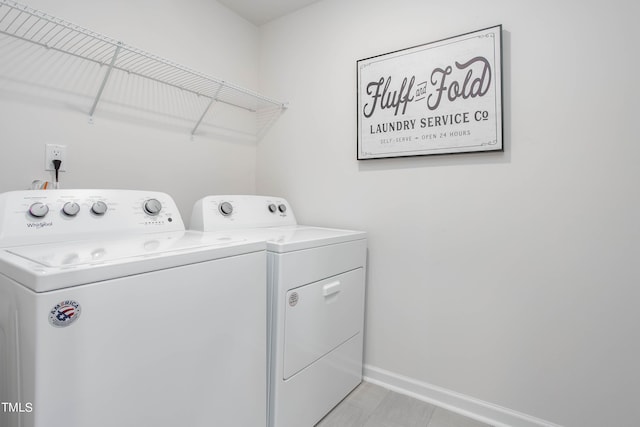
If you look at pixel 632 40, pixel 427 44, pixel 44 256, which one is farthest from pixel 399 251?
pixel 44 256

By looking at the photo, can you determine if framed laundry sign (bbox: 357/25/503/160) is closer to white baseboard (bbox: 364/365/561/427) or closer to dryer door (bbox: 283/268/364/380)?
dryer door (bbox: 283/268/364/380)

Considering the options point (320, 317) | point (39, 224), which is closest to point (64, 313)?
point (39, 224)

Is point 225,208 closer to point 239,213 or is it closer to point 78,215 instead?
point 239,213

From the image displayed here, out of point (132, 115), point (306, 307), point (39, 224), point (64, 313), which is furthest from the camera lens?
point (132, 115)

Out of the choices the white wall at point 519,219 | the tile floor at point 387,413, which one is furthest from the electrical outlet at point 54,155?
the tile floor at point 387,413

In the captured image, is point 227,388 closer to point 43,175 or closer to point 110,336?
point 110,336

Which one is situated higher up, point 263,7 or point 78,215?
point 263,7

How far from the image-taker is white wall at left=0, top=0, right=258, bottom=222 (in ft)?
4.24

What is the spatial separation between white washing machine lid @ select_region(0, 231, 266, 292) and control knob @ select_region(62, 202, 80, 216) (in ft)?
0.41

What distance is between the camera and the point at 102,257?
84cm

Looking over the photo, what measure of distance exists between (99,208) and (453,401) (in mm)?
1732

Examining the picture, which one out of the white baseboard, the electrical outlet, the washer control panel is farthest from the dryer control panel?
the white baseboard

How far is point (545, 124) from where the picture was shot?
134 centimetres

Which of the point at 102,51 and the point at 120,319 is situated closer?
the point at 120,319
